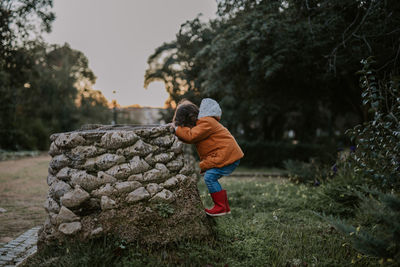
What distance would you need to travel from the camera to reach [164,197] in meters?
3.54

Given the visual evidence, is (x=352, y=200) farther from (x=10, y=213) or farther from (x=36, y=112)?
(x=36, y=112)

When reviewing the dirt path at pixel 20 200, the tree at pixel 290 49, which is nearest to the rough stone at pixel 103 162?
the dirt path at pixel 20 200

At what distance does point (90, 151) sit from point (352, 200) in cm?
458

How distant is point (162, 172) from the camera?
362 centimetres

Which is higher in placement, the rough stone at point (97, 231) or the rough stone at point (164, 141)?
the rough stone at point (164, 141)

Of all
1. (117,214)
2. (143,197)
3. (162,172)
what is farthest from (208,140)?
(117,214)

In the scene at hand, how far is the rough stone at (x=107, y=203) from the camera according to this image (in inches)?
134

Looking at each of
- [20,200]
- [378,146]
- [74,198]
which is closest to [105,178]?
[74,198]

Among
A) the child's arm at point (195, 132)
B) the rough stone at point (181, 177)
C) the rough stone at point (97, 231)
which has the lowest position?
the rough stone at point (97, 231)

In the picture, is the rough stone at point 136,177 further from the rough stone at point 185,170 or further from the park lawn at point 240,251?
the park lawn at point 240,251

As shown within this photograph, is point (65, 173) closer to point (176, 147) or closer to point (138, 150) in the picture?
point (138, 150)

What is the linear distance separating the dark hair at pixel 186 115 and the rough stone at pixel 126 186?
0.89 metres

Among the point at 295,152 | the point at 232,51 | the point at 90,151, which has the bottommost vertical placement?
the point at 295,152

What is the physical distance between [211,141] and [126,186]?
1.15 meters
